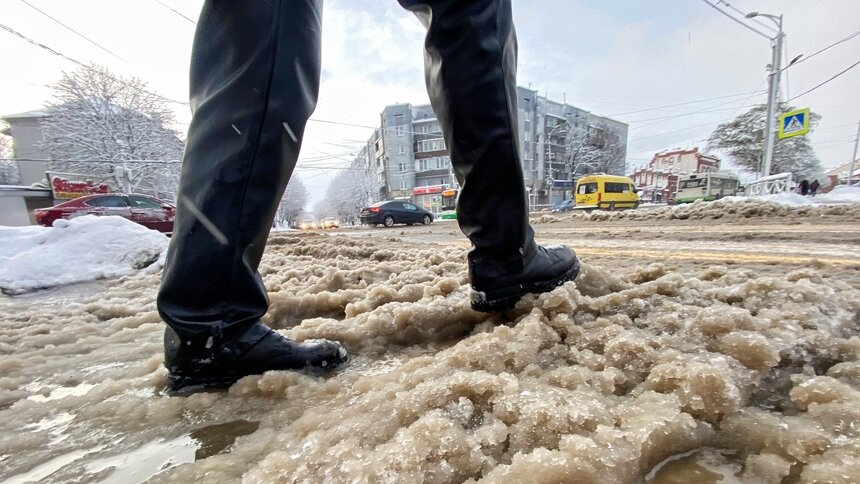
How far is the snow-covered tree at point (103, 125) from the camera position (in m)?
20.0

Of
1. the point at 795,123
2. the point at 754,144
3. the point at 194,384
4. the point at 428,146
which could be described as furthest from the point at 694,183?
the point at 194,384

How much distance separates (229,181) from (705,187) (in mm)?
28230

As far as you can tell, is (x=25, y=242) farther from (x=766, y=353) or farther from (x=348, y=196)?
(x=348, y=196)

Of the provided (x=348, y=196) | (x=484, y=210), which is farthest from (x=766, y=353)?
(x=348, y=196)

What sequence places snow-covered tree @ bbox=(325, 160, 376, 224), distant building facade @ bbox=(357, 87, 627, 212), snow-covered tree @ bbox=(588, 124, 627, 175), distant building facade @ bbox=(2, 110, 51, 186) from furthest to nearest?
snow-covered tree @ bbox=(325, 160, 376, 224), distant building facade @ bbox=(357, 87, 627, 212), snow-covered tree @ bbox=(588, 124, 627, 175), distant building facade @ bbox=(2, 110, 51, 186)

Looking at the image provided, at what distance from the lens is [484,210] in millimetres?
1034

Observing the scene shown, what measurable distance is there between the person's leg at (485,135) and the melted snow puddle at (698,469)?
0.57 m

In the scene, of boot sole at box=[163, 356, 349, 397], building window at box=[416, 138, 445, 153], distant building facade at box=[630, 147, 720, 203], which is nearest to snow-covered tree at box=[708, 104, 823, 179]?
distant building facade at box=[630, 147, 720, 203]

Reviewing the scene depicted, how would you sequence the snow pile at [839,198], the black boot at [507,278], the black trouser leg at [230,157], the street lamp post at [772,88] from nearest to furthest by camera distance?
the black trouser leg at [230,157], the black boot at [507,278], the snow pile at [839,198], the street lamp post at [772,88]

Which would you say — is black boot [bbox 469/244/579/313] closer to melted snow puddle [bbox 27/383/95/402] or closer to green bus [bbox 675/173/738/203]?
melted snow puddle [bbox 27/383/95/402]

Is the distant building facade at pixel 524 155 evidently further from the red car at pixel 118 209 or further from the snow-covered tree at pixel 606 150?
the red car at pixel 118 209

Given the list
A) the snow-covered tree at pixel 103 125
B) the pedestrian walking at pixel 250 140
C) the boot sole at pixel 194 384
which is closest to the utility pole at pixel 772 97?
the pedestrian walking at pixel 250 140

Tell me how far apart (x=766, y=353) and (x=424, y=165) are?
A: 36714 millimetres

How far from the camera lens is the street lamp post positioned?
11148 millimetres
